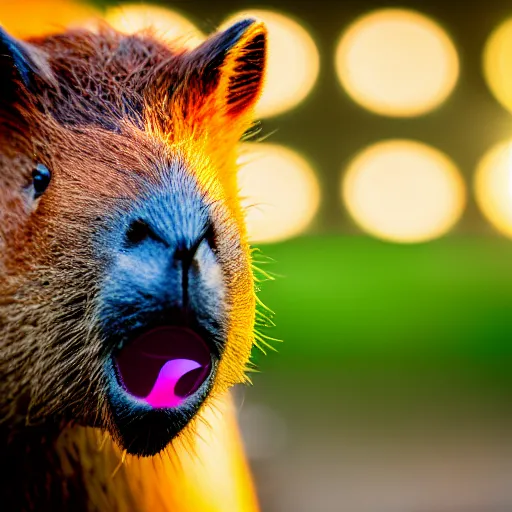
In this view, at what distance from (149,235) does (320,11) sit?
6.82 ft

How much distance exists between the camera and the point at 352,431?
2377mm

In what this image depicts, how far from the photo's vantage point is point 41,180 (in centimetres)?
44

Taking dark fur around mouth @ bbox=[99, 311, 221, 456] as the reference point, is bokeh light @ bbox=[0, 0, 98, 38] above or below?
above

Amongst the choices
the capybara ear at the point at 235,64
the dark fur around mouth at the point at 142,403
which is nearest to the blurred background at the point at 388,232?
the capybara ear at the point at 235,64

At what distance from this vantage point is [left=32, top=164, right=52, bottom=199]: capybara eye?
0.44 m

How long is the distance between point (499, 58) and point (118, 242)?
2167mm

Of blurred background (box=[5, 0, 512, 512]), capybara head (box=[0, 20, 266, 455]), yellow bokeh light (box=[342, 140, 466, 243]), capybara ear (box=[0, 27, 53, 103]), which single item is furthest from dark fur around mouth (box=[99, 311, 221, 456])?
yellow bokeh light (box=[342, 140, 466, 243])

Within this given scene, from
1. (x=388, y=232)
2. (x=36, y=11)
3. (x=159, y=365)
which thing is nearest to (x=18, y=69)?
(x=159, y=365)

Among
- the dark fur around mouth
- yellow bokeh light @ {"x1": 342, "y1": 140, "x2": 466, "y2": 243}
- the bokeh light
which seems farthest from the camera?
yellow bokeh light @ {"x1": 342, "y1": 140, "x2": 466, "y2": 243}

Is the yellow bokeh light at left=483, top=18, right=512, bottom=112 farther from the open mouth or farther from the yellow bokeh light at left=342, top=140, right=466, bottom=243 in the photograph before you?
the open mouth

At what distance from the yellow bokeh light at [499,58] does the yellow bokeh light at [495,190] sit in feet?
0.54

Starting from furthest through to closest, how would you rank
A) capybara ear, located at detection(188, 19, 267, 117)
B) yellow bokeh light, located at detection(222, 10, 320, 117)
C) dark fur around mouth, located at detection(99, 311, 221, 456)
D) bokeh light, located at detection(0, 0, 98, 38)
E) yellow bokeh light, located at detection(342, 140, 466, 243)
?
1. yellow bokeh light, located at detection(342, 140, 466, 243)
2. yellow bokeh light, located at detection(222, 10, 320, 117)
3. bokeh light, located at detection(0, 0, 98, 38)
4. capybara ear, located at detection(188, 19, 267, 117)
5. dark fur around mouth, located at detection(99, 311, 221, 456)

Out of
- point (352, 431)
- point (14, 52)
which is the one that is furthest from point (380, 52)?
point (14, 52)

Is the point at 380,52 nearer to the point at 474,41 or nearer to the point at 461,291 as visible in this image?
the point at 474,41
